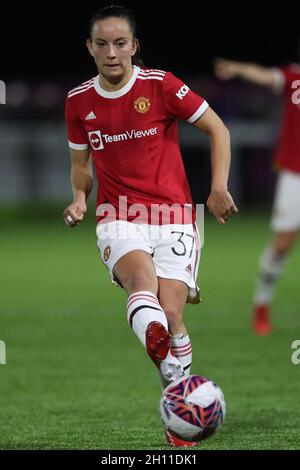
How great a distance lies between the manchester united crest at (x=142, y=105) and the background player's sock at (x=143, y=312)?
108 cm

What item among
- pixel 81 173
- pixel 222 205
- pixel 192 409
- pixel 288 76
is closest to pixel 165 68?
pixel 288 76

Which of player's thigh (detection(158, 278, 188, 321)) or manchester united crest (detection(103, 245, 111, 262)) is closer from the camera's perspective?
player's thigh (detection(158, 278, 188, 321))

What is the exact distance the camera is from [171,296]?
5.82m

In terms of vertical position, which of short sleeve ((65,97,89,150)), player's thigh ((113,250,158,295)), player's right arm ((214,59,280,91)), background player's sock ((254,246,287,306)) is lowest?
background player's sock ((254,246,287,306))

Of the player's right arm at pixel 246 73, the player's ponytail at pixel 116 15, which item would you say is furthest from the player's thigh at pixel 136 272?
the player's right arm at pixel 246 73

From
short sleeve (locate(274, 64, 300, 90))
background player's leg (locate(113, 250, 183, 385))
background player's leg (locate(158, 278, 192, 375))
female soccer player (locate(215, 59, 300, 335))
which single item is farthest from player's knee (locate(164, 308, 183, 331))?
short sleeve (locate(274, 64, 300, 90))

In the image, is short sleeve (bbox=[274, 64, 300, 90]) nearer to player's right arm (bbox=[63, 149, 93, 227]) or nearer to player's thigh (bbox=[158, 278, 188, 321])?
player's right arm (bbox=[63, 149, 93, 227])

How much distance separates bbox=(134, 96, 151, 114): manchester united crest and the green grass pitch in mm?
1875

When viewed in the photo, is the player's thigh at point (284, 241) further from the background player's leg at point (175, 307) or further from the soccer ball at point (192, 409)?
the soccer ball at point (192, 409)

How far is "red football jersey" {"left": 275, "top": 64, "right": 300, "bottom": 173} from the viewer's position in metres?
10.5

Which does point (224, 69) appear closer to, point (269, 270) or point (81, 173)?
point (269, 270)

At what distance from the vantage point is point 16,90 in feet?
96.7
